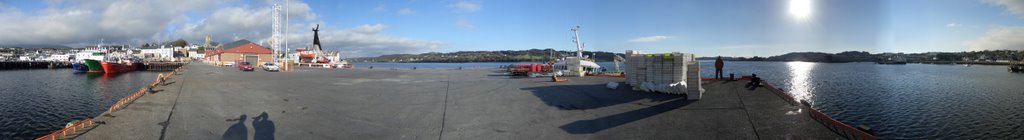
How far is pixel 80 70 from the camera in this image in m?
76.7

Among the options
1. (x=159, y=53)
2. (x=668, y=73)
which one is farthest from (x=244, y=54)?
(x=668, y=73)

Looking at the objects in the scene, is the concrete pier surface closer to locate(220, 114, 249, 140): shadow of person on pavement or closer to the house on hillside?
locate(220, 114, 249, 140): shadow of person on pavement

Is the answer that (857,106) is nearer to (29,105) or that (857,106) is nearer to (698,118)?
(698,118)

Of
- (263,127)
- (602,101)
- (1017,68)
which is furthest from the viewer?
(1017,68)

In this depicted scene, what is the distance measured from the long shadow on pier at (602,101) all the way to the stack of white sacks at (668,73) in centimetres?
44

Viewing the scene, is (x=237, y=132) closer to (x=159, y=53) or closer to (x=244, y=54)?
(x=244, y=54)

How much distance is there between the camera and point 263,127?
13.2 m

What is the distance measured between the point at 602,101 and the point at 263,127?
416 inches

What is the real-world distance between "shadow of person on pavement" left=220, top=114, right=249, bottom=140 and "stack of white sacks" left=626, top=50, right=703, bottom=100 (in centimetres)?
1319

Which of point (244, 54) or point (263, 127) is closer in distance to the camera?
point (263, 127)

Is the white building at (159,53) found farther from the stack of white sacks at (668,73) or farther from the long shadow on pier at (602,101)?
the stack of white sacks at (668,73)

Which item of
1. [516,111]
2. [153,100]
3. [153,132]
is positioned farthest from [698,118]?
[153,100]

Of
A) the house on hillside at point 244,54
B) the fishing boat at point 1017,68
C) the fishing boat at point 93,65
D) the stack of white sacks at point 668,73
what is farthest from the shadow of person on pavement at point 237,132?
the fishing boat at point 1017,68

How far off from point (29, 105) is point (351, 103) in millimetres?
18411
